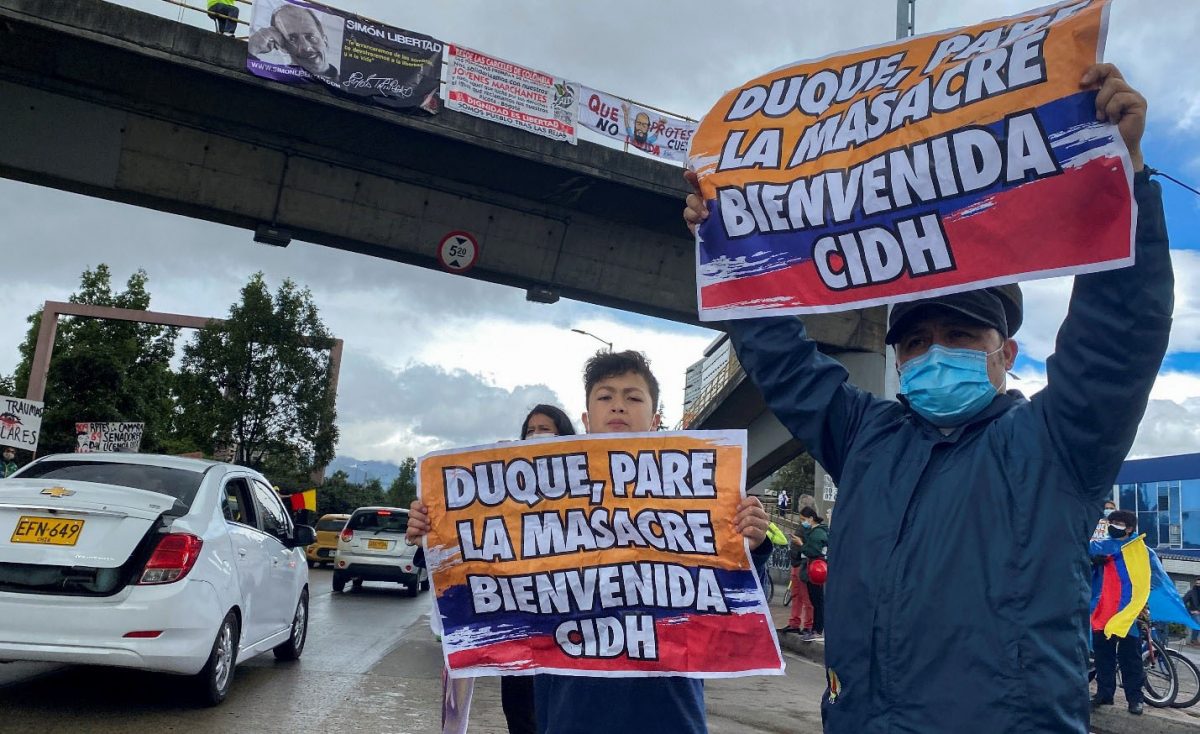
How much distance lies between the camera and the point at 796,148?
278 cm

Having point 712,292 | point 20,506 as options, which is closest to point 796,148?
point 712,292

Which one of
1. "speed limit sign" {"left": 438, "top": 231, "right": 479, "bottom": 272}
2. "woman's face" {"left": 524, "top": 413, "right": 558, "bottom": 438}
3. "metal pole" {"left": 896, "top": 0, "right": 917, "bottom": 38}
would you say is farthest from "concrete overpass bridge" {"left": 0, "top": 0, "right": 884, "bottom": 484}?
"woman's face" {"left": 524, "top": 413, "right": 558, "bottom": 438}

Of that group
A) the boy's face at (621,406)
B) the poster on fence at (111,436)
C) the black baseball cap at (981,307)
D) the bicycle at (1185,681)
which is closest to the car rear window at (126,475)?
the boy's face at (621,406)

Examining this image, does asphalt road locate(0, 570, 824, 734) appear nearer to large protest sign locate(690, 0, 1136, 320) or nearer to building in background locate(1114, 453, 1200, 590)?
large protest sign locate(690, 0, 1136, 320)

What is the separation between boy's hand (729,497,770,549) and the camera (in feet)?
9.68

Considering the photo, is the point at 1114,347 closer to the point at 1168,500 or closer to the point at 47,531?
the point at 47,531

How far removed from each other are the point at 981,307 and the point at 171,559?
5.05m

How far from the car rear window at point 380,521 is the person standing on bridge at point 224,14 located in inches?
357

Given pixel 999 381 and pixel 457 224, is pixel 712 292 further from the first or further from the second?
pixel 457 224

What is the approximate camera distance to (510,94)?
15695 millimetres

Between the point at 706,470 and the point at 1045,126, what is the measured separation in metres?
1.44

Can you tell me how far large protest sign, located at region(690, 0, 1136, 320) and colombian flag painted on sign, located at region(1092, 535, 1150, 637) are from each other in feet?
24.4

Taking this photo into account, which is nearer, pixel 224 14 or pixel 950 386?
pixel 950 386

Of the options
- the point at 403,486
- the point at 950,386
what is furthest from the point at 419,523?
the point at 403,486
